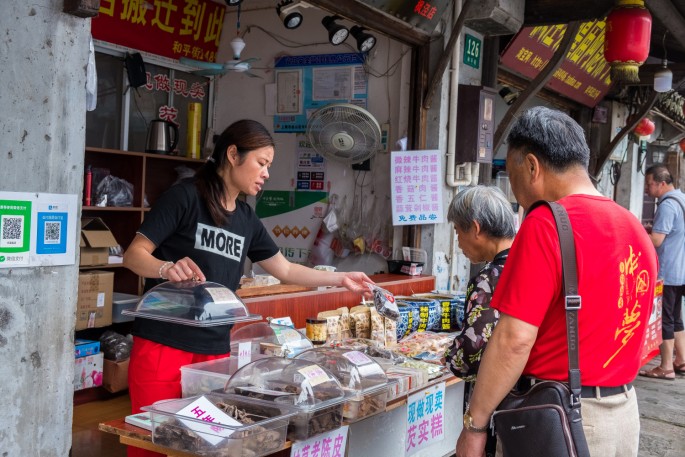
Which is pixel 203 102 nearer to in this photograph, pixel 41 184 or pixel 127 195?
pixel 127 195

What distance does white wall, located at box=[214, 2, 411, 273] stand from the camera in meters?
6.51

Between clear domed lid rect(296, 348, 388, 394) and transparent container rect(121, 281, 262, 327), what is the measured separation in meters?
0.50

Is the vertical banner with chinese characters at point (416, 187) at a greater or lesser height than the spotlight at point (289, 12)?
lesser

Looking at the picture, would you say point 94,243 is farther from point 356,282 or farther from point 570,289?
point 570,289

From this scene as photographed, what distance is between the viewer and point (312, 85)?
22.8 feet

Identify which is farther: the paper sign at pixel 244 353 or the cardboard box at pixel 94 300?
the cardboard box at pixel 94 300

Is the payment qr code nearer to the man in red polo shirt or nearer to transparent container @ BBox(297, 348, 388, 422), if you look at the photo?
transparent container @ BBox(297, 348, 388, 422)

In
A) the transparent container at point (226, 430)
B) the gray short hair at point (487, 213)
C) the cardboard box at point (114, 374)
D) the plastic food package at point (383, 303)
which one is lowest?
the cardboard box at point (114, 374)

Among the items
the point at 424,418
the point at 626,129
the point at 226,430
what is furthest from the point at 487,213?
the point at 626,129

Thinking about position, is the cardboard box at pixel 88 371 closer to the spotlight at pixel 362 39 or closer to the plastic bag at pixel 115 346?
the plastic bag at pixel 115 346

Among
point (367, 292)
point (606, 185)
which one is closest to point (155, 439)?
point (367, 292)

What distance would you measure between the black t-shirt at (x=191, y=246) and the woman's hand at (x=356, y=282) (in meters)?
0.59

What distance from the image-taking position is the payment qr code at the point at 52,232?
275 cm

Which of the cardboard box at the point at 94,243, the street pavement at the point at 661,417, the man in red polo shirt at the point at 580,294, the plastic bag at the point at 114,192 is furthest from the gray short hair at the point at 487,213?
the plastic bag at the point at 114,192
